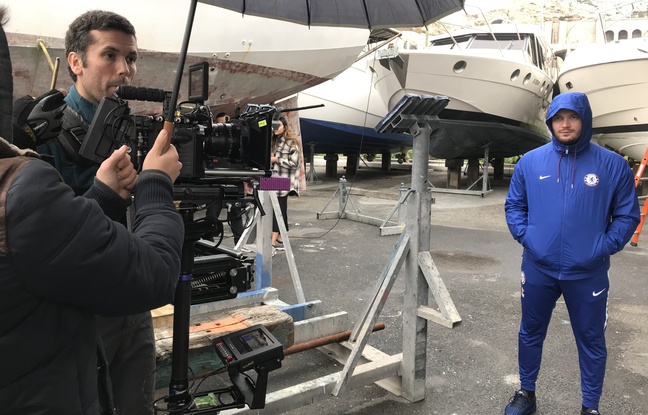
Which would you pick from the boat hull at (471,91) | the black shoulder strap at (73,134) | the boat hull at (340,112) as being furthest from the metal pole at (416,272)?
the boat hull at (340,112)

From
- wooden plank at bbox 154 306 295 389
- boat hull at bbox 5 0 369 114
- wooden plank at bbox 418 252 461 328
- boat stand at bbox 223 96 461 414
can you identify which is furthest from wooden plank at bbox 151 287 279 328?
boat hull at bbox 5 0 369 114

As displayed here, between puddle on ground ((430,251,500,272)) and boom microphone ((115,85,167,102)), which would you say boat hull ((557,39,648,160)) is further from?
boom microphone ((115,85,167,102))

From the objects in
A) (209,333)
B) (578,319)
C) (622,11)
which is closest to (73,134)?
(209,333)

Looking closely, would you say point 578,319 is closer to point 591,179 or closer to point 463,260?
point 591,179

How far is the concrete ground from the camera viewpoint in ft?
9.43

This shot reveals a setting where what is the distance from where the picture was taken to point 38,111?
144 centimetres

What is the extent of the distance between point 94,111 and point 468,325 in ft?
10.7

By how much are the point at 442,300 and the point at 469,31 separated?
11716 millimetres

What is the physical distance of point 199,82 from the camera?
1.51m

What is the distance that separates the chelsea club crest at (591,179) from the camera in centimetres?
256

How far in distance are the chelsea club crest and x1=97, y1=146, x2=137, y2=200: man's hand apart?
226cm

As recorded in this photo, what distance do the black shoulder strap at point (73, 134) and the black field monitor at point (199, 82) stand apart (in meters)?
0.43

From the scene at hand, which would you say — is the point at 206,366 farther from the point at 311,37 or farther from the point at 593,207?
the point at 311,37

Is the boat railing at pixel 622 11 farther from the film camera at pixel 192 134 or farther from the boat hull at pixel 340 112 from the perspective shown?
the film camera at pixel 192 134
